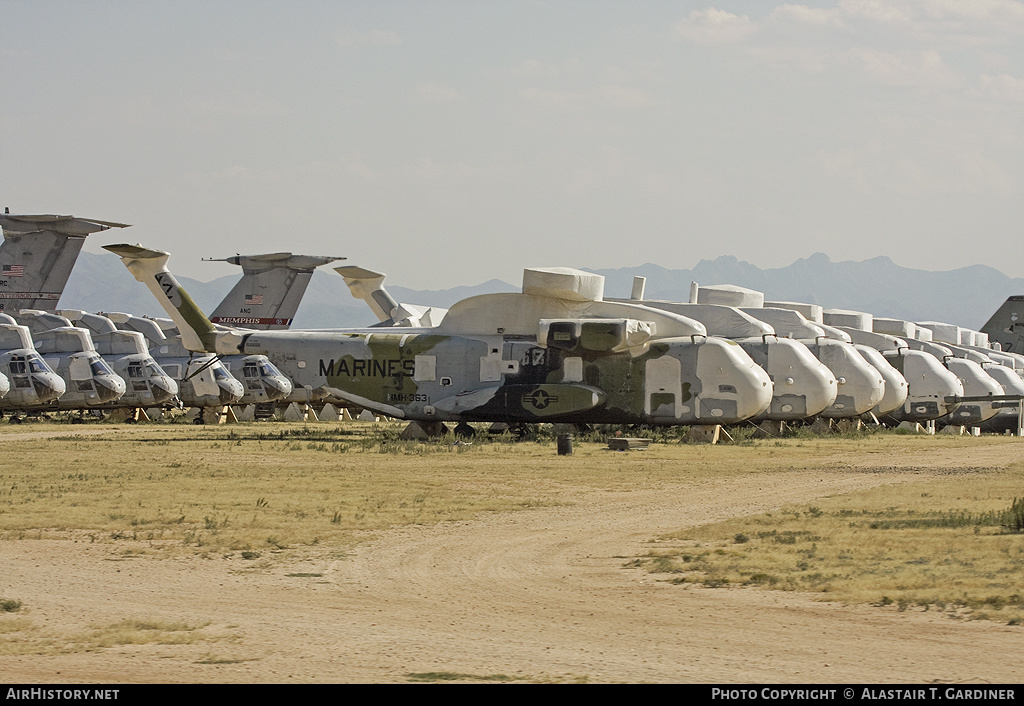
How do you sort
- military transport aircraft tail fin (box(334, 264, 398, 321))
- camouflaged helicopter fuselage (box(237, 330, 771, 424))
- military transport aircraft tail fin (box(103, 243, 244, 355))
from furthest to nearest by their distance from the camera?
military transport aircraft tail fin (box(334, 264, 398, 321)), military transport aircraft tail fin (box(103, 243, 244, 355)), camouflaged helicopter fuselage (box(237, 330, 771, 424))

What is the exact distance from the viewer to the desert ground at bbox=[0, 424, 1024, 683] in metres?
7.53

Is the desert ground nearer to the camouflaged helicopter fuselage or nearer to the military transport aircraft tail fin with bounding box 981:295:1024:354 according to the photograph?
the camouflaged helicopter fuselage

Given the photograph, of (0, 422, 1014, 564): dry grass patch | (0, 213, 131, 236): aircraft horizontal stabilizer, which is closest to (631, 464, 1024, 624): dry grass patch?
(0, 422, 1014, 564): dry grass patch

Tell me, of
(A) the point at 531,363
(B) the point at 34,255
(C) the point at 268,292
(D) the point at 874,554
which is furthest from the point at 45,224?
(D) the point at 874,554

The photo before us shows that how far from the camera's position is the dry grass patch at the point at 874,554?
1007 cm

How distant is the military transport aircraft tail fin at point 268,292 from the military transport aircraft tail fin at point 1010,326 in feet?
146

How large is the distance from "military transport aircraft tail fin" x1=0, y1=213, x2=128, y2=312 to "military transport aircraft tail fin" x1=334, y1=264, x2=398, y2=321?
11.4m

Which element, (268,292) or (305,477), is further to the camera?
(268,292)

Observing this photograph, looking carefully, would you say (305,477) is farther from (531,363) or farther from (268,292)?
(268,292)

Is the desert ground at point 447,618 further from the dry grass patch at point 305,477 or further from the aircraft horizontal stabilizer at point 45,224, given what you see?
the aircraft horizontal stabilizer at point 45,224

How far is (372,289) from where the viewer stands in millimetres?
53594

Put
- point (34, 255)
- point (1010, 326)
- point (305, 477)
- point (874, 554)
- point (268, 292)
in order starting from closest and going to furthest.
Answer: point (874, 554), point (305, 477), point (34, 255), point (268, 292), point (1010, 326)

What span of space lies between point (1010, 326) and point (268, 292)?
155 ft

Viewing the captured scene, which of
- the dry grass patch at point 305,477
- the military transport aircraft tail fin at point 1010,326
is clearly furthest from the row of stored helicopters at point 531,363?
the military transport aircraft tail fin at point 1010,326
